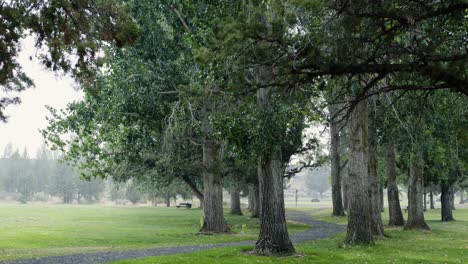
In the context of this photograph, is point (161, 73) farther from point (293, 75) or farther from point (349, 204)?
point (293, 75)

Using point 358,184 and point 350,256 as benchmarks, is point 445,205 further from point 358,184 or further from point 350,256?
point 350,256

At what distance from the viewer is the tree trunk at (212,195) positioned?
26.5 metres

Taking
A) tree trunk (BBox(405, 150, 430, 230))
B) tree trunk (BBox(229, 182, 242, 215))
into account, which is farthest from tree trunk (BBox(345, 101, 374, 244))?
tree trunk (BBox(229, 182, 242, 215))

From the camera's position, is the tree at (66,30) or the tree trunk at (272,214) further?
the tree trunk at (272,214)

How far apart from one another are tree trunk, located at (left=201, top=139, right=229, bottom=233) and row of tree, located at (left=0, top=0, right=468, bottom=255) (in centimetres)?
8

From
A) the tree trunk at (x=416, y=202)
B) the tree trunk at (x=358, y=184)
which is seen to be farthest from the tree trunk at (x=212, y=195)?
the tree trunk at (x=416, y=202)

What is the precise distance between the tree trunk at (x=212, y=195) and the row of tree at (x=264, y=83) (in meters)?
0.08

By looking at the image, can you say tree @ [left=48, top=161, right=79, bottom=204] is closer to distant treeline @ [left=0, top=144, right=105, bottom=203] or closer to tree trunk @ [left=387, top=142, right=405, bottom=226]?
distant treeline @ [left=0, top=144, right=105, bottom=203]

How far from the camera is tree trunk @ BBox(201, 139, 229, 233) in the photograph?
26500 mm

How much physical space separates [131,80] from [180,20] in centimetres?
416

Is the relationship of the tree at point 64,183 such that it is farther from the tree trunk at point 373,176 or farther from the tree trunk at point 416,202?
the tree trunk at point 373,176

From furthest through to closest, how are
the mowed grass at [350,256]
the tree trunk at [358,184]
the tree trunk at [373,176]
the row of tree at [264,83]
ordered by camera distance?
the tree trunk at [373,176]
the tree trunk at [358,184]
the mowed grass at [350,256]
the row of tree at [264,83]

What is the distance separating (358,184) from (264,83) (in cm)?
971

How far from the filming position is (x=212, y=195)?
2678 centimetres
